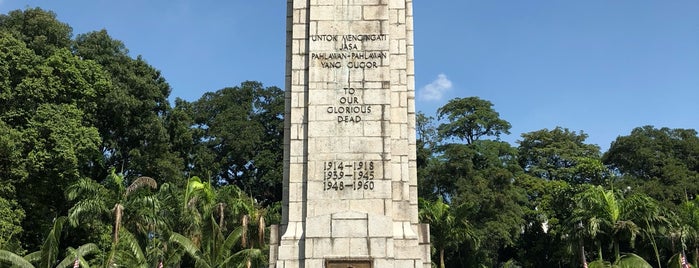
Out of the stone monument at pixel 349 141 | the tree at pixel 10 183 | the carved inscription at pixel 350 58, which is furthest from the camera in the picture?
the tree at pixel 10 183

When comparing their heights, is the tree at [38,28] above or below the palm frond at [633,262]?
above

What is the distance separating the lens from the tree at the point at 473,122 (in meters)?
44.5

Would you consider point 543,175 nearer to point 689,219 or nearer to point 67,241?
point 689,219

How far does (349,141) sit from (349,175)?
62cm

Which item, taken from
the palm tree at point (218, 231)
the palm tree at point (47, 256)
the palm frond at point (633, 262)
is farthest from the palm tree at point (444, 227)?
the palm tree at point (47, 256)

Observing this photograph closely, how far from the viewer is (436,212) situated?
32531mm

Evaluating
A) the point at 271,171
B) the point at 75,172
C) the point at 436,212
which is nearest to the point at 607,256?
the point at 436,212

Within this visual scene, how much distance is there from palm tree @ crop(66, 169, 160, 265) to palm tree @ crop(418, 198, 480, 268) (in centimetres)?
1400

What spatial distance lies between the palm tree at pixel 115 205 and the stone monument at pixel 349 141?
11.7 m

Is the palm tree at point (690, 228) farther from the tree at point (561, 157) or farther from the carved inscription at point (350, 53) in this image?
the carved inscription at point (350, 53)

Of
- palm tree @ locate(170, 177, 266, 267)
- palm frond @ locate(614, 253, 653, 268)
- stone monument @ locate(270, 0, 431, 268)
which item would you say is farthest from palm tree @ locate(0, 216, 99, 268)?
palm frond @ locate(614, 253, 653, 268)

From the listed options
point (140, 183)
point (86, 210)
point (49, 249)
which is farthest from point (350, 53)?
point (140, 183)

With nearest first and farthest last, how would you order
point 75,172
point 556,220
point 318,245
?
point 318,245, point 75,172, point 556,220

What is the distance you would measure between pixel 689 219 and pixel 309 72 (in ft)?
82.0
